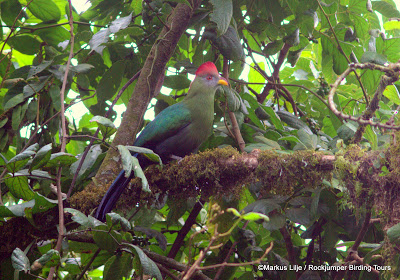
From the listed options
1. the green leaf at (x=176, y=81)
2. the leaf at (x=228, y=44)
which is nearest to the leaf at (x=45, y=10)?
the green leaf at (x=176, y=81)

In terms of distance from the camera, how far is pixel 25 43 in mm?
3428

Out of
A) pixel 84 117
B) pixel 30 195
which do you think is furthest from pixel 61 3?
pixel 30 195

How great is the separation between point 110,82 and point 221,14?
1.14m

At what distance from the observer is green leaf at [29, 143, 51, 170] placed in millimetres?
2145

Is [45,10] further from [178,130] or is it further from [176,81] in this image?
[178,130]

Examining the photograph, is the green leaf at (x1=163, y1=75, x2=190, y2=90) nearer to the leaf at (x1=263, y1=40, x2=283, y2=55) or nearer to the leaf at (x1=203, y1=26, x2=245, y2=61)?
the leaf at (x1=203, y1=26, x2=245, y2=61)

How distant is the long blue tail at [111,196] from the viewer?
2.43 meters

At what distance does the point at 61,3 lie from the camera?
3.93 metres

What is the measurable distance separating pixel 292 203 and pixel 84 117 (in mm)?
2392

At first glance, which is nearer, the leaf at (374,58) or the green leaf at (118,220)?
the green leaf at (118,220)

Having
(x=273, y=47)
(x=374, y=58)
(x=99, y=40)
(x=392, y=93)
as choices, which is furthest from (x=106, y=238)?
(x=392, y=93)

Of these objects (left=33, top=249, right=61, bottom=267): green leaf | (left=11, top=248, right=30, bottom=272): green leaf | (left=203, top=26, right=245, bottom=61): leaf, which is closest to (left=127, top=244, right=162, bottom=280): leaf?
(left=33, top=249, right=61, bottom=267): green leaf

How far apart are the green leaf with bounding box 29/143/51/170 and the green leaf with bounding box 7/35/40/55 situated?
62.4 inches

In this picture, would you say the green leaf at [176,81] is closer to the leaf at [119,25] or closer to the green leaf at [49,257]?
the leaf at [119,25]
